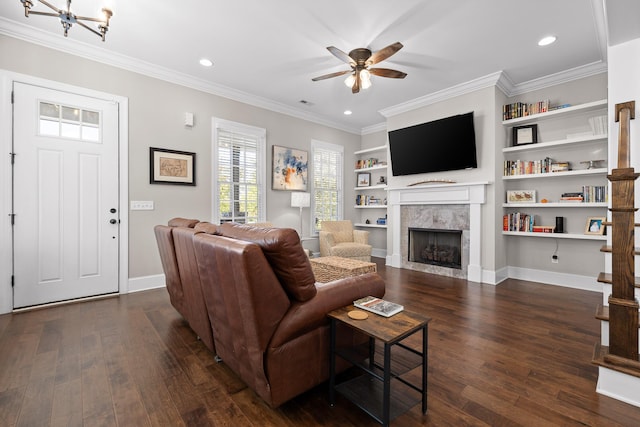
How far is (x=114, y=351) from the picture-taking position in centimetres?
210

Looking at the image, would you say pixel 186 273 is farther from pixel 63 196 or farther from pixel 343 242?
pixel 343 242

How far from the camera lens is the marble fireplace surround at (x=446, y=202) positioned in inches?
164

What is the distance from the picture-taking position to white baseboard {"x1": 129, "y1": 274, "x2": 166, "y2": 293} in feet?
11.8

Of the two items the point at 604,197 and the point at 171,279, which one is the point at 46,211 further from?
the point at 604,197

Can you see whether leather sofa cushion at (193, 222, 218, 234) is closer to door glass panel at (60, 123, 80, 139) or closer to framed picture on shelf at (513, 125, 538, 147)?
door glass panel at (60, 123, 80, 139)

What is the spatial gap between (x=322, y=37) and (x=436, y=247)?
3.64 metres

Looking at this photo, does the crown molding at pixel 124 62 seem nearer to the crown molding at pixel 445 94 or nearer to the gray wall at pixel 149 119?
the gray wall at pixel 149 119

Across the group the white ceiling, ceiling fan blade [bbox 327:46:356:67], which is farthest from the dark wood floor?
ceiling fan blade [bbox 327:46:356:67]

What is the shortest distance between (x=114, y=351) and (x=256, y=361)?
4.74 ft

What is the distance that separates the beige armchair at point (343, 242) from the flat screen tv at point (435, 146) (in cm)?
139

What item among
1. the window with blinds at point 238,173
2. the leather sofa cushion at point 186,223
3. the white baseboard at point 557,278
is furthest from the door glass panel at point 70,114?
the white baseboard at point 557,278

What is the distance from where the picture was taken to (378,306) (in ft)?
5.19

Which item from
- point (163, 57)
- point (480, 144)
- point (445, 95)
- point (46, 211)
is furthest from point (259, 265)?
point (445, 95)

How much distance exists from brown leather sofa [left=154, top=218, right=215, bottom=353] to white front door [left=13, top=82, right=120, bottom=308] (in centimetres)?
129
